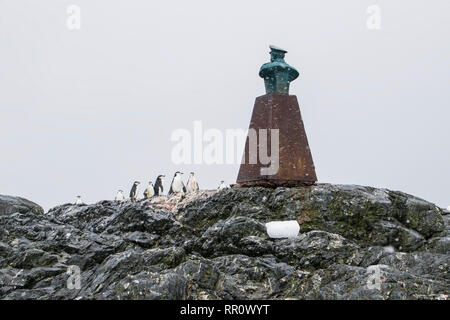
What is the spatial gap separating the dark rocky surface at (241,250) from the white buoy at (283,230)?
197 millimetres

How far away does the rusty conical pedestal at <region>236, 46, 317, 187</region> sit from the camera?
1425 cm

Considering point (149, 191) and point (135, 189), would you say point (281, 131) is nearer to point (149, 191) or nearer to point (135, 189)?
point (149, 191)

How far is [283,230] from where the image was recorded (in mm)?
10188

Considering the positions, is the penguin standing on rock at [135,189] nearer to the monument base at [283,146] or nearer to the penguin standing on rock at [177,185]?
the penguin standing on rock at [177,185]

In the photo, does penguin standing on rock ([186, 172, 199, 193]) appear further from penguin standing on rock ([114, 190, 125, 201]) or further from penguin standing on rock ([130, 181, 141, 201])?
penguin standing on rock ([114, 190, 125, 201])

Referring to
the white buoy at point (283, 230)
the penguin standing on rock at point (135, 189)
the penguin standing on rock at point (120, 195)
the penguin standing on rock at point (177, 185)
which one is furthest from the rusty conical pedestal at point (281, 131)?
the penguin standing on rock at point (120, 195)

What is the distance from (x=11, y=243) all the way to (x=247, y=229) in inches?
222

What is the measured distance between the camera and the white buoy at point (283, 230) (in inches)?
399

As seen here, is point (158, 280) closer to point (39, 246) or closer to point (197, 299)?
point (197, 299)

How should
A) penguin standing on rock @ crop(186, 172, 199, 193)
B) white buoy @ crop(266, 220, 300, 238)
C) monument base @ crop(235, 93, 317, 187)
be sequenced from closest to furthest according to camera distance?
white buoy @ crop(266, 220, 300, 238), monument base @ crop(235, 93, 317, 187), penguin standing on rock @ crop(186, 172, 199, 193)

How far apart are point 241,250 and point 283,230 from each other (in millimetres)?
1306

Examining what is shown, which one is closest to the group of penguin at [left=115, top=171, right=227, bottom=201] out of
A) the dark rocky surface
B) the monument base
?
the dark rocky surface

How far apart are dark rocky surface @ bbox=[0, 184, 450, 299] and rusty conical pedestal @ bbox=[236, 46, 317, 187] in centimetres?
78
